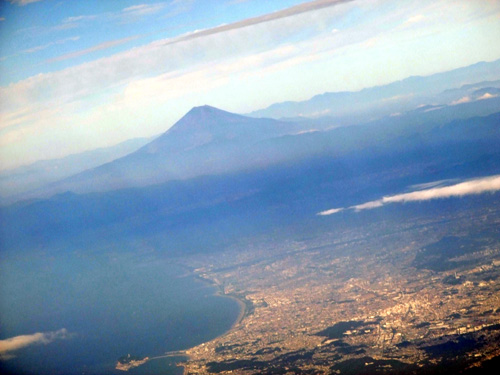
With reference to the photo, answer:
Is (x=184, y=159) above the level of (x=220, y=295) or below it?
above

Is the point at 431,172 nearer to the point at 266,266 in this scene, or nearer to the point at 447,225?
the point at 447,225

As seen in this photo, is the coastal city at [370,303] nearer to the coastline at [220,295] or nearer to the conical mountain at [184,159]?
the coastline at [220,295]

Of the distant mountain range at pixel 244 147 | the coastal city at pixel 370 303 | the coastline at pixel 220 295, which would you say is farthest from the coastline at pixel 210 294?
the distant mountain range at pixel 244 147

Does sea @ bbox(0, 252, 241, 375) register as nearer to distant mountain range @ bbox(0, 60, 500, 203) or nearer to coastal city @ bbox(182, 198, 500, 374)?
coastal city @ bbox(182, 198, 500, 374)

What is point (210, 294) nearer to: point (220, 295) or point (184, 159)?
point (220, 295)

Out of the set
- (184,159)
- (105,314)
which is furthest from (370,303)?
(184,159)

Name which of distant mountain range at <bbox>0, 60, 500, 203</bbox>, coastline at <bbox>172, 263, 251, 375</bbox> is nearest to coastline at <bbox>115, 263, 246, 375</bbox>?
coastline at <bbox>172, 263, 251, 375</bbox>

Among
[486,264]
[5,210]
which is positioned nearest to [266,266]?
[486,264]

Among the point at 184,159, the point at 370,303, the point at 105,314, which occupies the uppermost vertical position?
the point at 184,159
